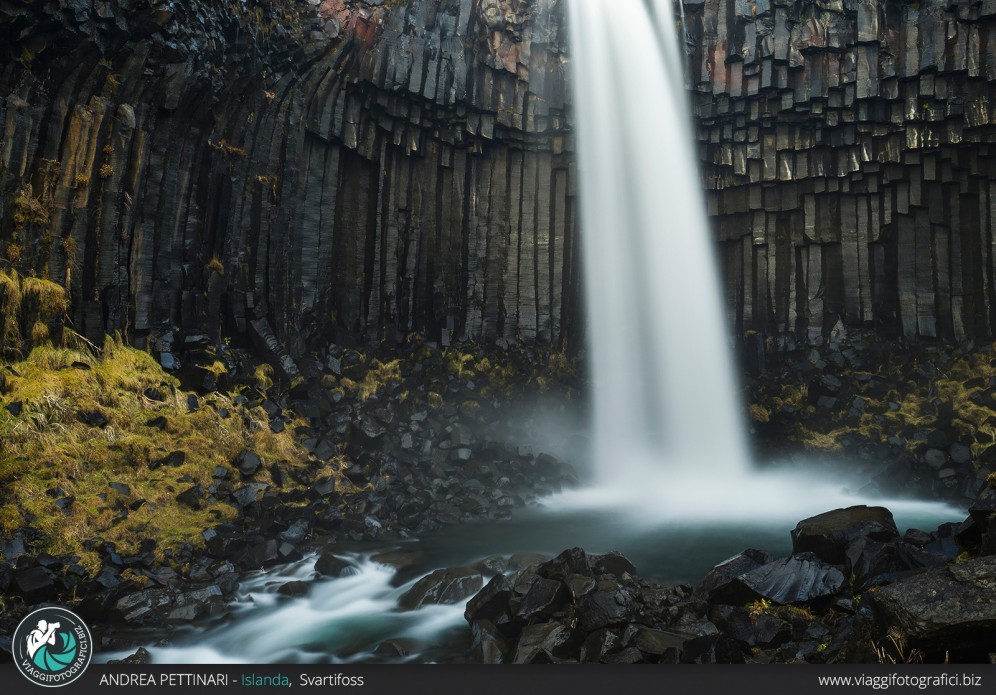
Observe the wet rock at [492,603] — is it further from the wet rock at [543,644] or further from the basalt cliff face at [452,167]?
the basalt cliff face at [452,167]

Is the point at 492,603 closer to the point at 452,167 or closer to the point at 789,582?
the point at 789,582

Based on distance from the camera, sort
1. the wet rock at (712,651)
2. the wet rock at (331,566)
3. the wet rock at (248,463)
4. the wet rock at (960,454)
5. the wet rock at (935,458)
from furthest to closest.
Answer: the wet rock at (935,458) → the wet rock at (960,454) → the wet rock at (248,463) → the wet rock at (331,566) → the wet rock at (712,651)

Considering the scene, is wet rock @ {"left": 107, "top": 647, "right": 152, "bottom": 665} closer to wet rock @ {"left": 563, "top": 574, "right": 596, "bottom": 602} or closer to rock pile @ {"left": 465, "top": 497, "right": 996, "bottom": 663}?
rock pile @ {"left": 465, "top": 497, "right": 996, "bottom": 663}

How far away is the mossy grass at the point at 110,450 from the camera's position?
328 inches

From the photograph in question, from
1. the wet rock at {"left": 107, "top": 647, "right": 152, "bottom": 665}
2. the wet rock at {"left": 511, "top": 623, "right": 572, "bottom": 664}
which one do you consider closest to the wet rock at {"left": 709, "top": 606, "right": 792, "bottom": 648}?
the wet rock at {"left": 511, "top": 623, "right": 572, "bottom": 664}

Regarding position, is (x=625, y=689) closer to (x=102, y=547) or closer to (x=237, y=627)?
(x=237, y=627)

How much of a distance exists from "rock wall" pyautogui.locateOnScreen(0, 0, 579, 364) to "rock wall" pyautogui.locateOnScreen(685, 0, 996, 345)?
15.6 ft

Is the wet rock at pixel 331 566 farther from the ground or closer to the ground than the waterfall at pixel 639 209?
closer to the ground

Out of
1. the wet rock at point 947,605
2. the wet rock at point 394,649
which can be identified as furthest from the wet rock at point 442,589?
the wet rock at point 947,605

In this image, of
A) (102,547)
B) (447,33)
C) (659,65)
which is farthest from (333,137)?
(102,547)

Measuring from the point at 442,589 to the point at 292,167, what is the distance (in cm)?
1081

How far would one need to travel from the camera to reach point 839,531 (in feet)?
24.8
